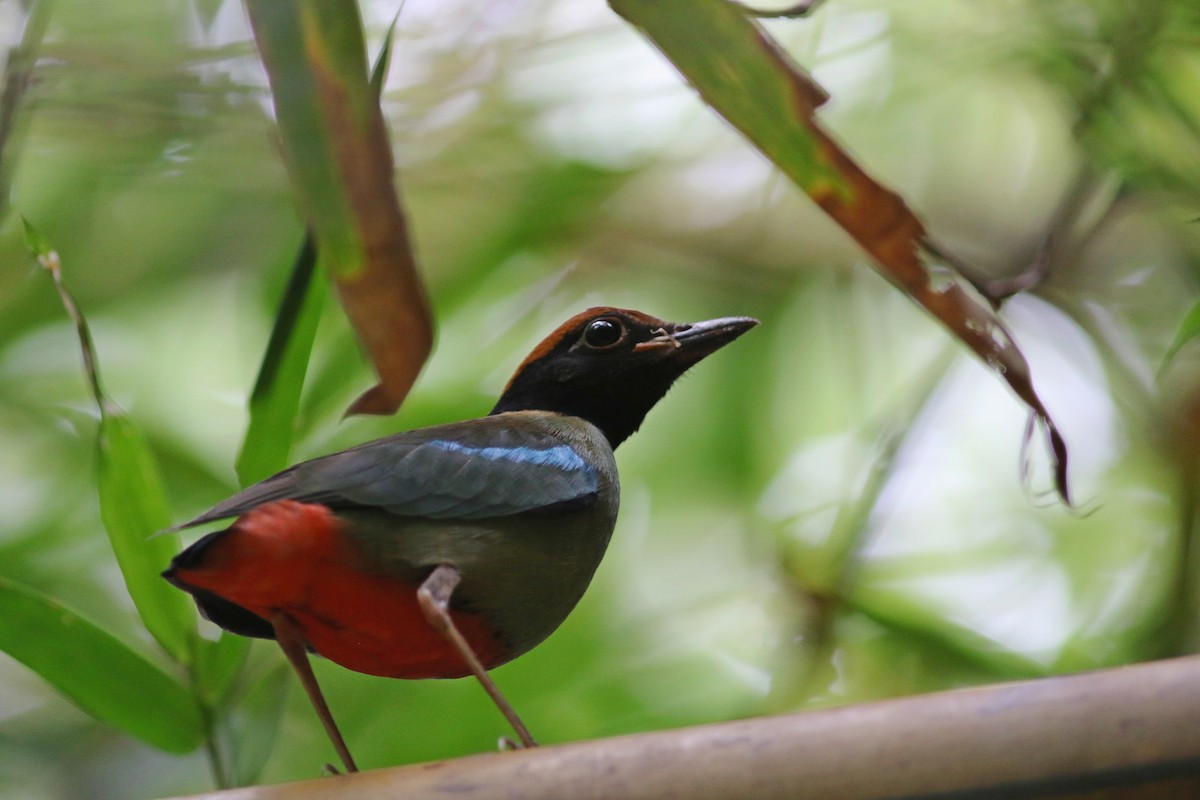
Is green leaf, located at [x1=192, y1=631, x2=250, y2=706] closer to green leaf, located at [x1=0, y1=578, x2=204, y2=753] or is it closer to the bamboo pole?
green leaf, located at [x1=0, y1=578, x2=204, y2=753]

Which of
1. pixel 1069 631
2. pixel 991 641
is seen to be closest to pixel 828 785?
pixel 991 641

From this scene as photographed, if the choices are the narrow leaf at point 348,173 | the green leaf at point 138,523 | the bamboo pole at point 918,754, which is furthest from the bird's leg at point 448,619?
the green leaf at point 138,523

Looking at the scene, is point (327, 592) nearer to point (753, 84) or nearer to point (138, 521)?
point (138, 521)

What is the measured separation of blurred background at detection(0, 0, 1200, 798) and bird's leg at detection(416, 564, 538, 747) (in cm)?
112

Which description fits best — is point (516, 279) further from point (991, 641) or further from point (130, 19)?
point (991, 641)

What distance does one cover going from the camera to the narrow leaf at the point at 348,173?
68.3 inches

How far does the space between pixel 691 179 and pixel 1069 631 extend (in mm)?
2085

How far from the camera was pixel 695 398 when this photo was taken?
436cm

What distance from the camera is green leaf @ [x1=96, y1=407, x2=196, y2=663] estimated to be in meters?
2.33

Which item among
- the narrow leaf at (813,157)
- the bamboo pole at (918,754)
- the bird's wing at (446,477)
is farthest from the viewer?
the bird's wing at (446,477)

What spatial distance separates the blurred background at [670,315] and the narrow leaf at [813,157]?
1.51 metres

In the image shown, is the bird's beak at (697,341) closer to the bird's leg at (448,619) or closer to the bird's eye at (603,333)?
the bird's eye at (603,333)

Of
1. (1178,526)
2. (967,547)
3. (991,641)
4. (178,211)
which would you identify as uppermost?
(178,211)

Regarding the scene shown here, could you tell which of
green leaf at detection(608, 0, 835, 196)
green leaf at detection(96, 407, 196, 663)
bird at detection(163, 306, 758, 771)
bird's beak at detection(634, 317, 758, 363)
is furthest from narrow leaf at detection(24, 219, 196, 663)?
green leaf at detection(608, 0, 835, 196)
